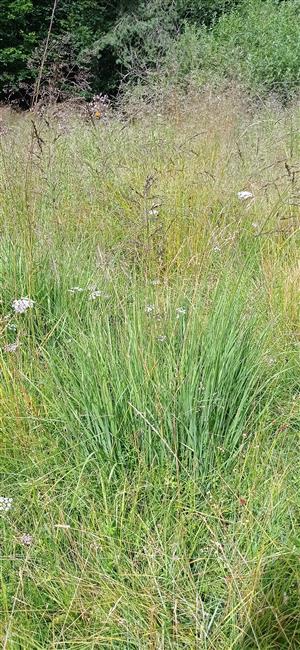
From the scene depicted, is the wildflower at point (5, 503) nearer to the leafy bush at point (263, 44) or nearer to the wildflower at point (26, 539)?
the wildflower at point (26, 539)

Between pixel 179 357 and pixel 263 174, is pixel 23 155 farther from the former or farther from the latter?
A: pixel 179 357

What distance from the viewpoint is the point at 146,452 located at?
1306mm

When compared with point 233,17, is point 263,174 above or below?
below

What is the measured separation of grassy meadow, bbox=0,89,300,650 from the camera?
1.02 meters

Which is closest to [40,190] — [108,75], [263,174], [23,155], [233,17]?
[23,155]

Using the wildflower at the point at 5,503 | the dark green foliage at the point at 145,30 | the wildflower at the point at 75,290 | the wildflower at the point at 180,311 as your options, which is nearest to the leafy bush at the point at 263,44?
the dark green foliage at the point at 145,30

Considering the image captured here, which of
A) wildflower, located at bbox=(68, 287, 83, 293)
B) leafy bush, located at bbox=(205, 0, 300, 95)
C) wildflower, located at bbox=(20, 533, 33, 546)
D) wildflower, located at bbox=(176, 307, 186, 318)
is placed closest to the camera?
wildflower, located at bbox=(20, 533, 33, 546)

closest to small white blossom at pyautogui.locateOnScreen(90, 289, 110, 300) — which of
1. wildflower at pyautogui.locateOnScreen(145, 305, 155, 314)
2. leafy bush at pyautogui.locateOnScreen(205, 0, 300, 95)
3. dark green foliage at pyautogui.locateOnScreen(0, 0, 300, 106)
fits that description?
wildflower at pyautogui.locateOnScreen(145, 305, 155, 314)

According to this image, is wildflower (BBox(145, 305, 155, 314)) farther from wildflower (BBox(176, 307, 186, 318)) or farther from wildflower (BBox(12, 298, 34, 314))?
wildflower (BBox(12, 298, 34, 314))

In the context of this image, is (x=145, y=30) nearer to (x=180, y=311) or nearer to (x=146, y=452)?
(x=180, y=311)

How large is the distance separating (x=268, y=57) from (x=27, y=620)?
898cm

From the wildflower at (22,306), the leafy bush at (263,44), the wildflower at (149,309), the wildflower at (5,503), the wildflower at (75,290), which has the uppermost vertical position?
the leafy bush at (263,44)

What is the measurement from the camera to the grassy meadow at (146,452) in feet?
3.35

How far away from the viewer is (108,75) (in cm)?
1427
